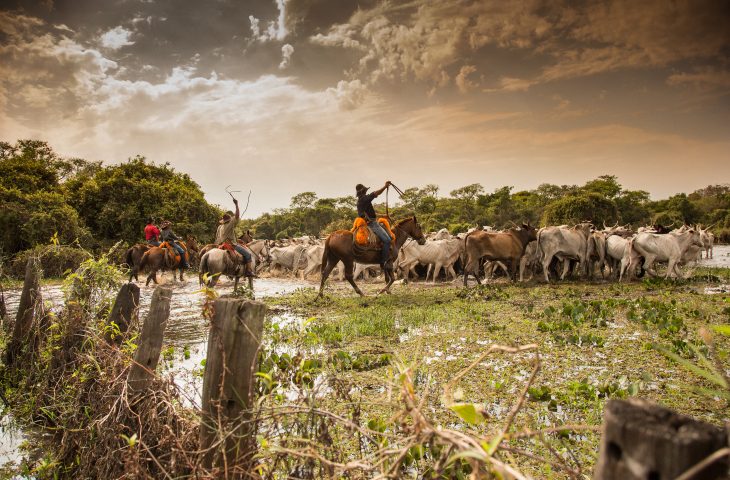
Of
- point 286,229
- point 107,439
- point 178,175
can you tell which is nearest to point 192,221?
point 178,175

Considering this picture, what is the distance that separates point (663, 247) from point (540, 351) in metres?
11.4

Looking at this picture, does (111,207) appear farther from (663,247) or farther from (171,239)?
(663,247)

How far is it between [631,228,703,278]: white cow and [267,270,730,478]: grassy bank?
229 centimetres

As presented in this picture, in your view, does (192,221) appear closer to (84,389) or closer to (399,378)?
(84,389)

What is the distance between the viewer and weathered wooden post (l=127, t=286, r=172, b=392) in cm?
300

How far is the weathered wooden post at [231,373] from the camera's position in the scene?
2287 millimetres

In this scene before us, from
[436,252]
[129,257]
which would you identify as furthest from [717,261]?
[129,257]

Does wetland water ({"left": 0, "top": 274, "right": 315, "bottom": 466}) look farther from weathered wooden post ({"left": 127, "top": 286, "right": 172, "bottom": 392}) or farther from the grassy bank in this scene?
the grassy bank

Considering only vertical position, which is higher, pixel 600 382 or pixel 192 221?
pixel 192 221

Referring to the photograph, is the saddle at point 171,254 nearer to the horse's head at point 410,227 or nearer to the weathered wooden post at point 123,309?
the horse's head at point 410,227

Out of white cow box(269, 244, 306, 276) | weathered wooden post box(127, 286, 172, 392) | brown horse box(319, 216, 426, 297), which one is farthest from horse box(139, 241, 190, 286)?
weathered wooden post box(127, 286, 172, 392)

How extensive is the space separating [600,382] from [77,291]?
19.8 feet

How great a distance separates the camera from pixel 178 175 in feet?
119

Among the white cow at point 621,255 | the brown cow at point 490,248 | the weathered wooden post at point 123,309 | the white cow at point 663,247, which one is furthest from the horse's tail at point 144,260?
the white cow at point 663,247
